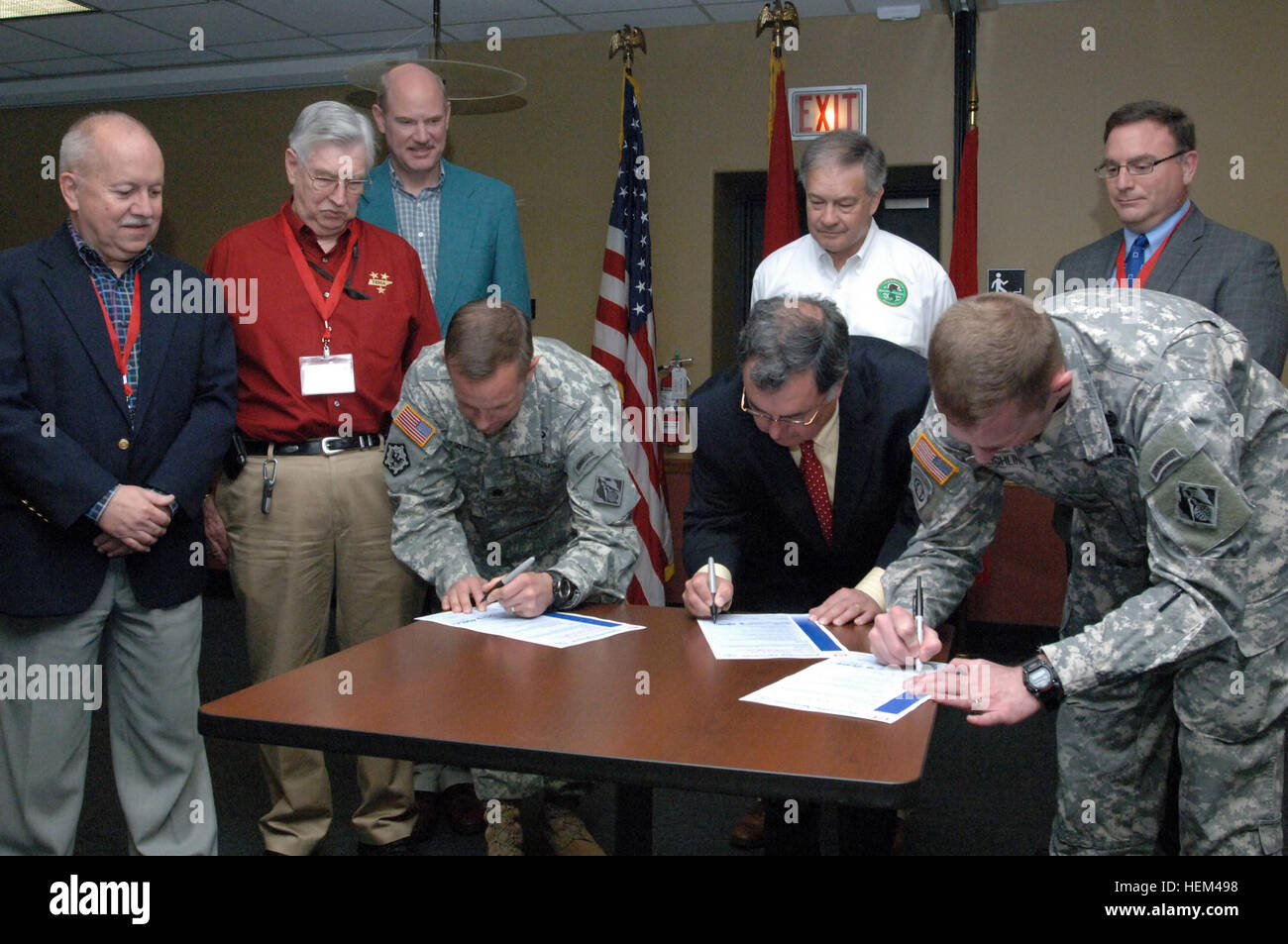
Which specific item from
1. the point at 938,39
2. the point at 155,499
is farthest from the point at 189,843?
the point at 938,39

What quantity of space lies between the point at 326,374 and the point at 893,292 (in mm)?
1404

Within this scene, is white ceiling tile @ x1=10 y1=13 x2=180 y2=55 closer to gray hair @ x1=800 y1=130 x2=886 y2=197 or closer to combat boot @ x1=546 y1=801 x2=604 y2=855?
gray hair @ x1=800 y1=130 x2=886 y2=197

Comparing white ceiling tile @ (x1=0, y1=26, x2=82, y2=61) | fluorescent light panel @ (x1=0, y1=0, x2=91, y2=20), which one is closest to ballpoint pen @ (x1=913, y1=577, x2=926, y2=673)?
fluorescent light panel @ (x1=0, y1=0, x2=91, y2=20)

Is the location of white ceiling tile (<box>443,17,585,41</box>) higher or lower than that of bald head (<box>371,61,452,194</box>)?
higher

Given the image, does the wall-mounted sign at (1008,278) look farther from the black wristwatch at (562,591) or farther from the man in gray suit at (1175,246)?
the black wristwatch at (562,591)

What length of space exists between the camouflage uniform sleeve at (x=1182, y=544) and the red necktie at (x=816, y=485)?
2.70ft

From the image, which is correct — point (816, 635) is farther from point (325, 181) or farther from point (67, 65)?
point (67, 65)

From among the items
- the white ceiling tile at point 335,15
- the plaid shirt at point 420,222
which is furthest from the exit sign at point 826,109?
the plaid shirt at point 420,222

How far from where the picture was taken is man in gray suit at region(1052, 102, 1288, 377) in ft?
8.11

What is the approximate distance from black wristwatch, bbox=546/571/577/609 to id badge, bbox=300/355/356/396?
2.33 ft

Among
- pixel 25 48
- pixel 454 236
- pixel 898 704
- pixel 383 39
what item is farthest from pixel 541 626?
pixel 25 48

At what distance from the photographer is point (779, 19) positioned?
4.42 m

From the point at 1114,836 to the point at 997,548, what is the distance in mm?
2746

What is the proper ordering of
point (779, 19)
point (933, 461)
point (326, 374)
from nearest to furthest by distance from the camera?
1. point (933, 461)
2. point (326, 374)
3. point (779, 19)
